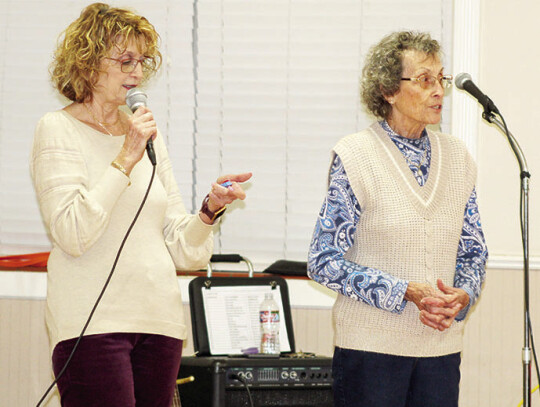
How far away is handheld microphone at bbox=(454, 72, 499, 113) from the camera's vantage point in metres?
2.16

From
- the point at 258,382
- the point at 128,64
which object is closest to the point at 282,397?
the point at 258,382

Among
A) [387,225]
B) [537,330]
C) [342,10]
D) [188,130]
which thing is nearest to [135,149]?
[387,225]

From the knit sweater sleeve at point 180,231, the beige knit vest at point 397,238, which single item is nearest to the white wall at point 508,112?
the beige knit vest at point 397,238

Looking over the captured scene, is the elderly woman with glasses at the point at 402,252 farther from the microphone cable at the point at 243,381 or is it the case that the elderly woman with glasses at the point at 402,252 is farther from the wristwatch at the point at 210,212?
the microphone cable at the point at 243,381

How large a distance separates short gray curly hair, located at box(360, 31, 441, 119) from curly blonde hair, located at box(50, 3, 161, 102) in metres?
0.66

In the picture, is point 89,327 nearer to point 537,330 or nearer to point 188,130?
point 188,130

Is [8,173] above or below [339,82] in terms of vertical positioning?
below

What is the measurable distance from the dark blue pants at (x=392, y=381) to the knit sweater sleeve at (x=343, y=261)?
145 mm

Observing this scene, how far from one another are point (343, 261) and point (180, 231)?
49cm

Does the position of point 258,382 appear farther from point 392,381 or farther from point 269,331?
point 392,381

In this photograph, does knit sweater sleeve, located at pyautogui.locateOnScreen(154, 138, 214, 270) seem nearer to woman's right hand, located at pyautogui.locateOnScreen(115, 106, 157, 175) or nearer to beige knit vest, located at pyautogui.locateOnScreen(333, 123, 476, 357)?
woman's right hand, located at pyautogui.locateOnScreen(115, 106, 157, 175)

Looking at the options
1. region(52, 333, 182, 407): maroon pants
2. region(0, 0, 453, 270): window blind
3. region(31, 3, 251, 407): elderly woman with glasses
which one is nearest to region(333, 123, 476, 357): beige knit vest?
region(31, 3, 251, 407): elderly woman with glasses

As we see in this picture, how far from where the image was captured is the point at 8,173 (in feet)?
11.9

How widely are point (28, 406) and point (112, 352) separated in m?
1.74
